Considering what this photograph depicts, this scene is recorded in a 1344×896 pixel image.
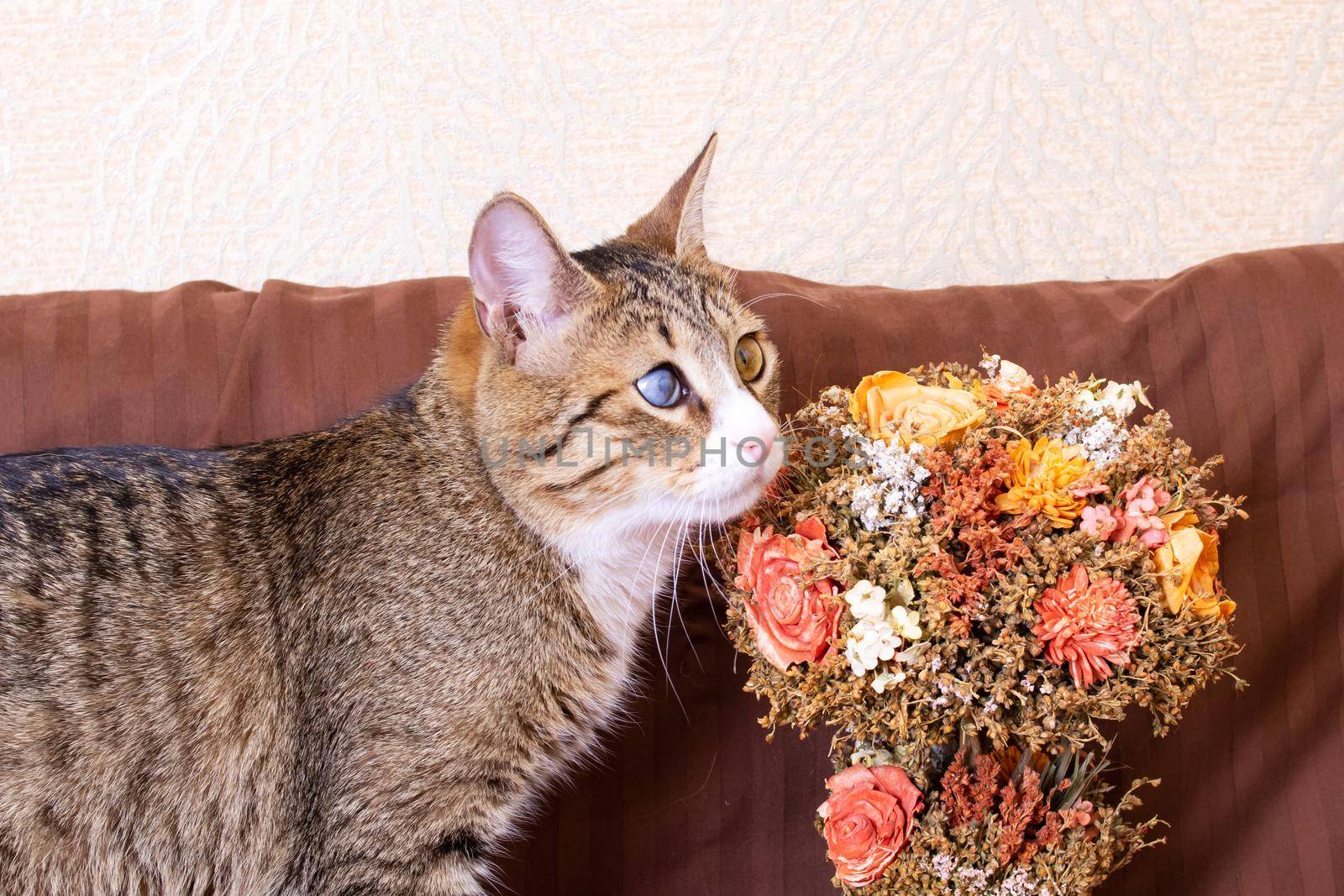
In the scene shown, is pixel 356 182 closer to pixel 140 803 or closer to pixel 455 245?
pixel 455 245

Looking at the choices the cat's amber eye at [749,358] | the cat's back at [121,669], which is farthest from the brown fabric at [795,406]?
the cat's back at [121,669]

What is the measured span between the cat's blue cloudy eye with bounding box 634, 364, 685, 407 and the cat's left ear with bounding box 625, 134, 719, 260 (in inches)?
10.8

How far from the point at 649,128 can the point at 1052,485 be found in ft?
4.13

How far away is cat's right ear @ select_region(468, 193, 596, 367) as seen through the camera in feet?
3.75

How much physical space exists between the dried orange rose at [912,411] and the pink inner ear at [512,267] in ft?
1.35

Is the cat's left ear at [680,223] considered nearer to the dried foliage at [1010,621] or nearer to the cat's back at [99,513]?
the dried foliage at [1010,621]

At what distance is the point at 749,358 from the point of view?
4.54 ft

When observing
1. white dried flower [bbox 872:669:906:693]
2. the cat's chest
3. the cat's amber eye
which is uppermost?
the cat's amber eye

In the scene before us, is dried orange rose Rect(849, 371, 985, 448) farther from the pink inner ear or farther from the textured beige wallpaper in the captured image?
the textured beige wallpaper

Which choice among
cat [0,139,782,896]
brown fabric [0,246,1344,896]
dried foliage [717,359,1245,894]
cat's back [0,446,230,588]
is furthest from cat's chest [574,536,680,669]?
cat's back [0,446,230,588]

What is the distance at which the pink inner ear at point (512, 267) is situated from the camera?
1.14 metres

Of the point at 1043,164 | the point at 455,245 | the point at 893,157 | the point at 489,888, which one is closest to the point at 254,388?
the point at 455,245

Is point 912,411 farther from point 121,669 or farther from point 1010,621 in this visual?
point 121,669

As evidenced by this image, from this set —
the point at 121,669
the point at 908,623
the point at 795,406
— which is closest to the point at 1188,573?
the point at 908,623
